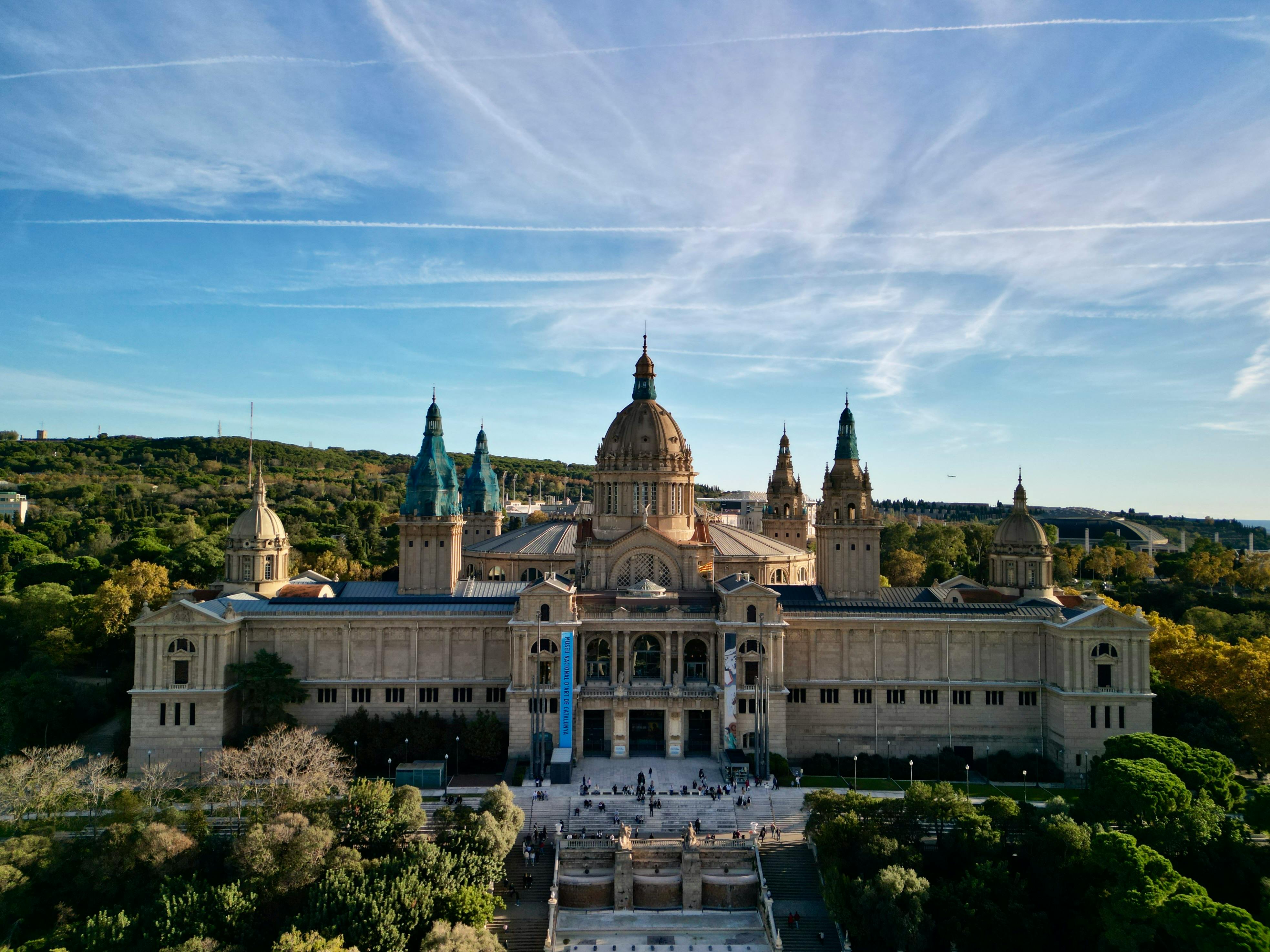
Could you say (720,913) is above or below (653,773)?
below

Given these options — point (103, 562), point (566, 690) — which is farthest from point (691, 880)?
point (103, 562)

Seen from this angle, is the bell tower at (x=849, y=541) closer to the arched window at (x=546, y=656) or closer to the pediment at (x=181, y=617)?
the arched window at (x=546, y=656)

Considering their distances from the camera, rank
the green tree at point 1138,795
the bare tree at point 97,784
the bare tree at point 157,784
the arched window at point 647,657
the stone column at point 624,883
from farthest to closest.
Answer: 1. the arched window at point 647,657
2. the bare tree at point 97,784
3. the bare tree at point 157,784
4. the stone column at point 624,883
5. the green tree at point 1138,795

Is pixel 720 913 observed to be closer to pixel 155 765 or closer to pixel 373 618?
pixel 373 618

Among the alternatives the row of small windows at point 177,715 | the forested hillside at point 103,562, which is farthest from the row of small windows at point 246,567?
the row of small windows at point 177,715

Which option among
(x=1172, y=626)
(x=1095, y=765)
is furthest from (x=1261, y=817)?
(x=1172, y=626)

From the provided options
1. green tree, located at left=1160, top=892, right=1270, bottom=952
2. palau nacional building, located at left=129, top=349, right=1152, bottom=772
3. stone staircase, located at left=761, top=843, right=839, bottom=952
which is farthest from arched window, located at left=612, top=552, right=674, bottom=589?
green tree, located at left=1160, top=892, right=1270, bottom=952
